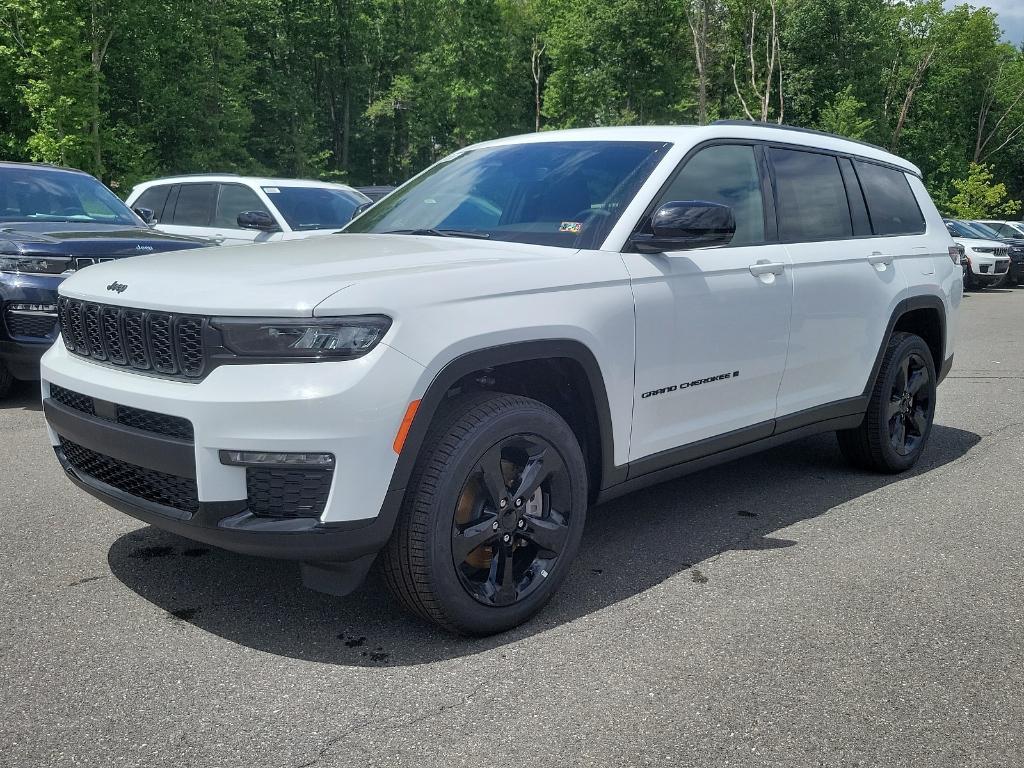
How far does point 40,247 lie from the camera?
6922 mm

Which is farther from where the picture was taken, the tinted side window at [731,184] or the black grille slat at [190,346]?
the tinted side window at [731,184]

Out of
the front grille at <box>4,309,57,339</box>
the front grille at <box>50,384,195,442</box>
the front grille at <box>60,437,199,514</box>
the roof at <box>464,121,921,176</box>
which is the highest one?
the roof at <box>464,121,921,176</box>

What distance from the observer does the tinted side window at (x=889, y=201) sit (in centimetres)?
551

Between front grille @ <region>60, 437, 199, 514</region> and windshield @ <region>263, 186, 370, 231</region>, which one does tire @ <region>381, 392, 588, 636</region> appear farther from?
windshield @ <region>263, 186, 370, 231</region>

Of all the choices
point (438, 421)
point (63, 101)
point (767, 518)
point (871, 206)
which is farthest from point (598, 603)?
point (63, 101)

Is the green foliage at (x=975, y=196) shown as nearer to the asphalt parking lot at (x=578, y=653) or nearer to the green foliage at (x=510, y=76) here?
the green foliage at (x=510, y=76)

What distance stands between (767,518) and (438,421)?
2.31m

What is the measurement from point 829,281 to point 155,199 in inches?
368

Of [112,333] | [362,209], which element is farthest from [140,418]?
[362,209]

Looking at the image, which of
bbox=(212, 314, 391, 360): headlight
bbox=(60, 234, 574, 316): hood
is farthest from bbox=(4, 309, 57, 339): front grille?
bbox=(212, 314, 391, 360): headlight

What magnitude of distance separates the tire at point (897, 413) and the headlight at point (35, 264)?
17.3ft

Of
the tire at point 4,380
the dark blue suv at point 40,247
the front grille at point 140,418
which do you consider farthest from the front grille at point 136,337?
the tire at point 4,380

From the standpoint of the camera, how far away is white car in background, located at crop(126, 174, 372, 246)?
35.3ft

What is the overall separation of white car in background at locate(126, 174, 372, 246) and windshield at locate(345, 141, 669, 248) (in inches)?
230
